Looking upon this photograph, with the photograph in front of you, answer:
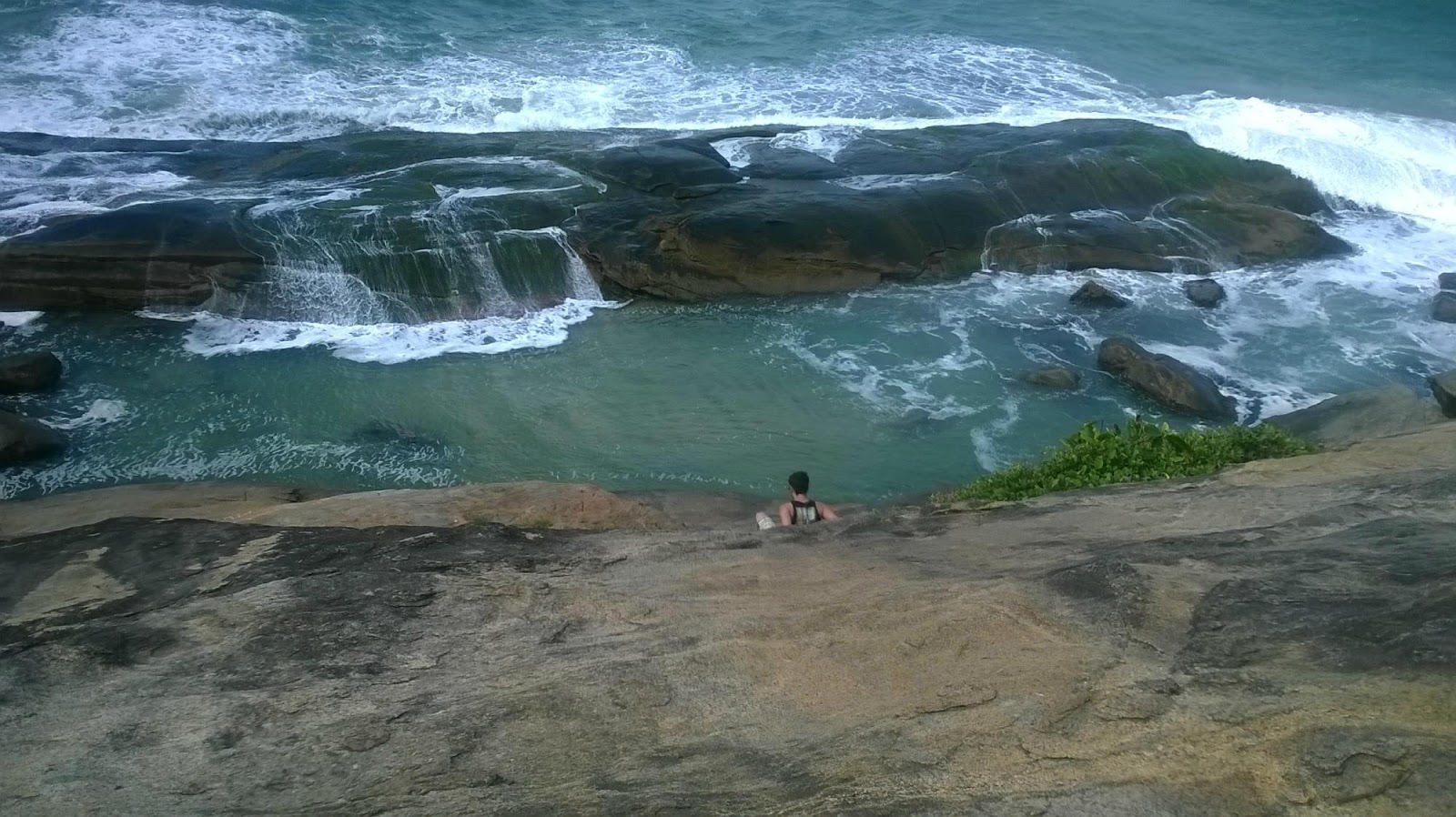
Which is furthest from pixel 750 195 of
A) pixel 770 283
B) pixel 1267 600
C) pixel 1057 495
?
pixel 1267 600

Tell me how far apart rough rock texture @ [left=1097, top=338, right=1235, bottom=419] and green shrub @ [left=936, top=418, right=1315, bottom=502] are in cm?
408

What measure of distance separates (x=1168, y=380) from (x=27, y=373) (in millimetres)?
13669

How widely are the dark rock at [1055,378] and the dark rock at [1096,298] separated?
92.9 inches

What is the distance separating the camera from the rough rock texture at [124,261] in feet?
45.6

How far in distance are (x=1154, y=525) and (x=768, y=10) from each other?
24974mm

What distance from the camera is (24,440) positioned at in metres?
11.5

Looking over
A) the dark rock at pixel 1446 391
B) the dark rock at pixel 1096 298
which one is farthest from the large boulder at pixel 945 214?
the dark rock at pixel 1446 391

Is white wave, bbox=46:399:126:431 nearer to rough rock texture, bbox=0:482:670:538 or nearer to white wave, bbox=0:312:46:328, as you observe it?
rough rock texture, bbox=0:482:670:538

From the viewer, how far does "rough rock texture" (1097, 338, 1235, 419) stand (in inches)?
525

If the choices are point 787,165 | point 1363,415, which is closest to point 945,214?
point 787,165

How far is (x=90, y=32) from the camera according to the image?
2306 centimetres

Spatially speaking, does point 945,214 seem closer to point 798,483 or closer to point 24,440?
point 798,483

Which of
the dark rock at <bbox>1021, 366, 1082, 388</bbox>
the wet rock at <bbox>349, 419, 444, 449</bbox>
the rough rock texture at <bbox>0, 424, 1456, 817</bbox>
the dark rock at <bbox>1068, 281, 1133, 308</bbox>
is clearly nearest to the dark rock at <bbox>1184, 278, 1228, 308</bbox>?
the dark rock at <bbox>1068, 281, 1133, 308</bbox>

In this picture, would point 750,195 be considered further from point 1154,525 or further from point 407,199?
point 1154,525
